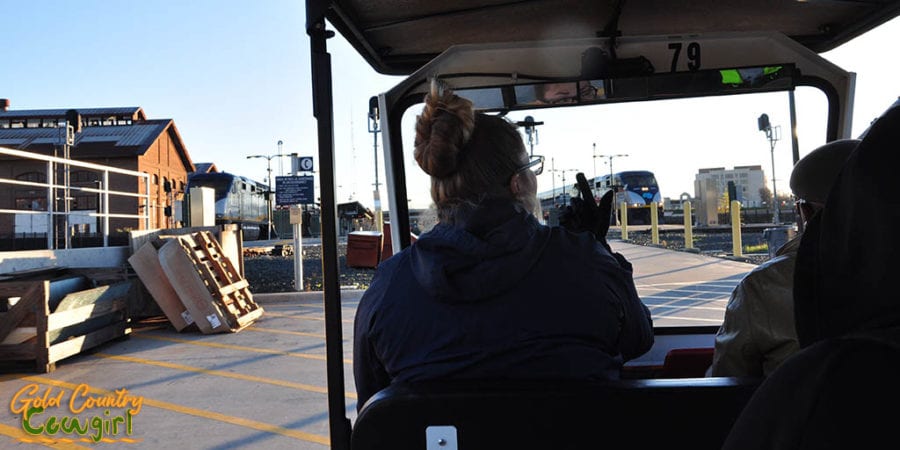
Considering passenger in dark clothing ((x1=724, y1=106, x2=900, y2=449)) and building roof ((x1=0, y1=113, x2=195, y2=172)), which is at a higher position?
building roof ((x1=0, y1=113, x2=195, y2=172))

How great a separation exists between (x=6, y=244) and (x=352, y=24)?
17587mm

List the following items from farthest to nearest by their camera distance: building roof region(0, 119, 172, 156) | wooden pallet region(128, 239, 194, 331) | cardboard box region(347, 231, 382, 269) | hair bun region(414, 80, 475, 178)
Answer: building roof region(0, 119, 172, 156), wooden pallet region(128, 239, 194, 331), cardboard box region(347, 231, 382, 269), hair bun region(414, 80, 475, 178)

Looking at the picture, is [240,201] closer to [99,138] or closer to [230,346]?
[99,138]

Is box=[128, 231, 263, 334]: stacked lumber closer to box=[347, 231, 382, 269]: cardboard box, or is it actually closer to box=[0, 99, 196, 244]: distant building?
box=[347, 231, 382, 269]: cardboard box

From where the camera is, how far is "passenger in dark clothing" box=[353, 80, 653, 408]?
1212 millimetres

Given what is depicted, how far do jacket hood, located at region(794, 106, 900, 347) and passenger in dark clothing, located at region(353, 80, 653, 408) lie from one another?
735 mm

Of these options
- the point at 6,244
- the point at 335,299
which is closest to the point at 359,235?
the point at 335,299

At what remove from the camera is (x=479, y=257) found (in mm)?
1229

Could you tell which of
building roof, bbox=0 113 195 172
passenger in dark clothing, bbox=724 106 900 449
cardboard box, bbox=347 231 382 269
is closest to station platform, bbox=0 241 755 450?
cardboard box, bbox=347 231 382 269

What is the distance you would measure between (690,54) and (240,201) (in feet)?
96.3

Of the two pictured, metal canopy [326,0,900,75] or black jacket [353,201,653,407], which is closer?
black jacket [353,201,653,407]

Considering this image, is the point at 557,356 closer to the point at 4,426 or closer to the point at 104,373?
the point at 4,426

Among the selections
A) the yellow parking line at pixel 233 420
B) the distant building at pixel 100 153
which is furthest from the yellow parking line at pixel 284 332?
the distant building at pixel 100 153

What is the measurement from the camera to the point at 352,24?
2.35 meters
